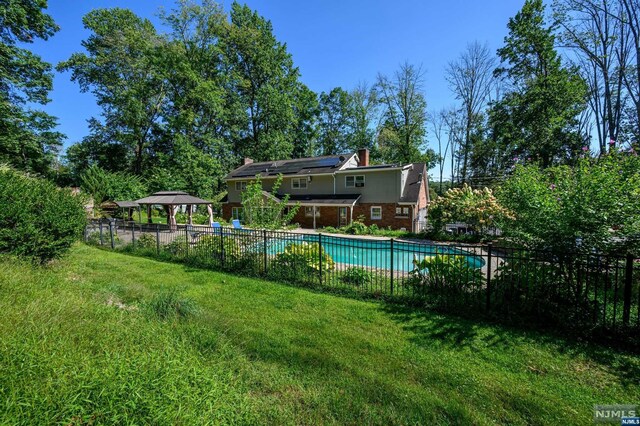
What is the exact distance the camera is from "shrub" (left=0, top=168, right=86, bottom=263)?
6.25 m

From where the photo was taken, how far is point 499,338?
4.33 meters

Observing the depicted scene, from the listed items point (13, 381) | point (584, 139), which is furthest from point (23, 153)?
point (584, 139)

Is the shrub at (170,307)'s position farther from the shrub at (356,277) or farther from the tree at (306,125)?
the tree at (306,125)

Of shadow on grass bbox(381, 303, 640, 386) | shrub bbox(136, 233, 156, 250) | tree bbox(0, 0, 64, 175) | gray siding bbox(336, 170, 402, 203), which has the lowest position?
shadow on grass bbox(381, 303, 640, 386)

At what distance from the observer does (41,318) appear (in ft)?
10.3

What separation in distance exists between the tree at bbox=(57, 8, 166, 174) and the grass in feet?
88.8

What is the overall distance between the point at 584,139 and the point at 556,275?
91.6 ft

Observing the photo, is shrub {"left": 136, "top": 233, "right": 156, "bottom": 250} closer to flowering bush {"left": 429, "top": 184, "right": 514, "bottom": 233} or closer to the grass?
the grass

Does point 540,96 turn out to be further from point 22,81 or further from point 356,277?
point 22,81

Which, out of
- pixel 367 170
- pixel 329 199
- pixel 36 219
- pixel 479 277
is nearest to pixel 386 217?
pixel 367 170

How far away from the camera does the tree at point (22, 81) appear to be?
17.6 meters

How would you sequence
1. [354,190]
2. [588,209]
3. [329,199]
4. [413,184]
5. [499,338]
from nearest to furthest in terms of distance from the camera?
[499,338], [588,209], [413,184], [354,190], [329,199]

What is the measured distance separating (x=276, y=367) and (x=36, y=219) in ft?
24.2

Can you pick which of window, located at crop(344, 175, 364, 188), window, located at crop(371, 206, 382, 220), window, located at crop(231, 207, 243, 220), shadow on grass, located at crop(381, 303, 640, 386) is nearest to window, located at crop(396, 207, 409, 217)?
window, located at crop(371, 206, 382, 220)
